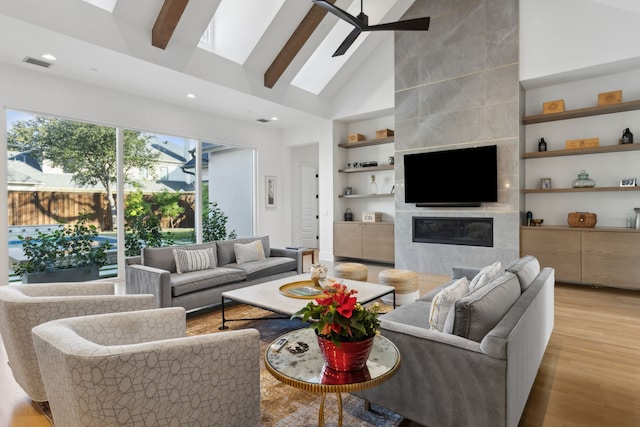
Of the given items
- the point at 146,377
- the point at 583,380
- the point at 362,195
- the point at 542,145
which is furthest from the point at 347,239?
the point at 146,377

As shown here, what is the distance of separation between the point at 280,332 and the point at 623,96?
5.47 metres

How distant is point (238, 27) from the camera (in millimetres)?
5453

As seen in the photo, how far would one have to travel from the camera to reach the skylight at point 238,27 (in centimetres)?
525

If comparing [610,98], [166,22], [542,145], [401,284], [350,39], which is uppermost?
[166,22]

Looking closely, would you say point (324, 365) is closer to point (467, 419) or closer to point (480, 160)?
point (467, 419)

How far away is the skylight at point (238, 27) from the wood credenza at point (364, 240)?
143 inches

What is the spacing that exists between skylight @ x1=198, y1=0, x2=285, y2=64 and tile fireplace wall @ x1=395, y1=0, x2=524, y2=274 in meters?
2.46

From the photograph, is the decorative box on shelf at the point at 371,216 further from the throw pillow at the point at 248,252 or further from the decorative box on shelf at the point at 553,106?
the decorative box on shelf at the point at 553,106

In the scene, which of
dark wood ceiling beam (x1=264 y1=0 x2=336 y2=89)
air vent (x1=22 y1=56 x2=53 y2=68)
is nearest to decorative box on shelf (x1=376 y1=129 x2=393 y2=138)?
dark wood ceiling beam (x1=264 y1=0 x2=336 y2=89)

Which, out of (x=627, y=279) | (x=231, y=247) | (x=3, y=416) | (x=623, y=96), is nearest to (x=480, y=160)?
(x=623, y=96)

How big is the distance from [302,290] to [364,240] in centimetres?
393

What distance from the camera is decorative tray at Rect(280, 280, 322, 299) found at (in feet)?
10.3

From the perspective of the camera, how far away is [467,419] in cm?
161

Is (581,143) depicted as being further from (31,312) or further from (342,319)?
(31,312)
